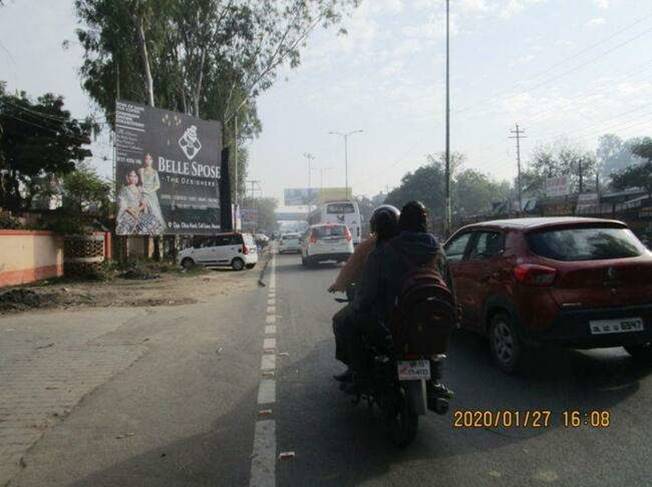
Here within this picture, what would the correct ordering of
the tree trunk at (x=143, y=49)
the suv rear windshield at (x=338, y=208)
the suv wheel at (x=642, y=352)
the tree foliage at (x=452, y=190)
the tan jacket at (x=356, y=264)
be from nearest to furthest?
the tan jacket at (x=356, y=264) < the suv wheel at (x=642, y=352) < the tree trunk at (x=143, y=49) < the suv rear windshield at (x=338, y=208) < the tree foliage at (x=452, y=190)

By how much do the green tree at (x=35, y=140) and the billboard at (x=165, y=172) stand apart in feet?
39.1

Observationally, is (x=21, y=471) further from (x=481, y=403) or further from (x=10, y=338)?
(x=10, y=338)

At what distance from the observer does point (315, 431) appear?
184 inches

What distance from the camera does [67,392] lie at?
598cm

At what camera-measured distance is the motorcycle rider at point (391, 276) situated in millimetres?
4430

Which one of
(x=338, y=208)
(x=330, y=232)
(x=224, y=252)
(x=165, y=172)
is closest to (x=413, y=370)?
(x=165, y=172)

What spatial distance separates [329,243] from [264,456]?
66.2 feet

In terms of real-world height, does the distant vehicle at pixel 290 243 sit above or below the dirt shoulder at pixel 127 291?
above

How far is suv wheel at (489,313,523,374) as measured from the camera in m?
6.05

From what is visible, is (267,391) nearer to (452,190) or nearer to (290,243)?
(290,243)

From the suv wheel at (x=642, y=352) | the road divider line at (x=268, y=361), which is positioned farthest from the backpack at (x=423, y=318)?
the suv wheel at (x=642, y=352)

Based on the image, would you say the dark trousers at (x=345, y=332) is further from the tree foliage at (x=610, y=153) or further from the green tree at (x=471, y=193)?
the tree foliage at (x=610, y=153)

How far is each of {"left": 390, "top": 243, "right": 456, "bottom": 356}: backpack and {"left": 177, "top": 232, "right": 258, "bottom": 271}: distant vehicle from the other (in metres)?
22.0

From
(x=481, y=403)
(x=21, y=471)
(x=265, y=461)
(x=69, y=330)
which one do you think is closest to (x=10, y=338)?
(x=69, y=330)
